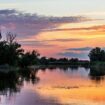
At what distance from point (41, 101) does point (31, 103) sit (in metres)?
1.03

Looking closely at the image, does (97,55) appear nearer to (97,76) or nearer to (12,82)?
(97,76)

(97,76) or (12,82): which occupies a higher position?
(12,82)

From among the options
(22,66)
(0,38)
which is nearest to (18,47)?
(0,38)

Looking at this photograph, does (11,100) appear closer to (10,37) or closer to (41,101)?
(41,101)

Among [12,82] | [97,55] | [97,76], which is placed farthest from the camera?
[97,55]

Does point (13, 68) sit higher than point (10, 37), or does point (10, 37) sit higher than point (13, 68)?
point (10, 37)

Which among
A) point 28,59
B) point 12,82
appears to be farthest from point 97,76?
point 28,59

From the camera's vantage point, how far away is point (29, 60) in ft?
444

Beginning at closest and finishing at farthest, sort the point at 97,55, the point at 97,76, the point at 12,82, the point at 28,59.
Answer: the point at 12,82, the point at 97,76, the point at 28,59, the point at 97,55

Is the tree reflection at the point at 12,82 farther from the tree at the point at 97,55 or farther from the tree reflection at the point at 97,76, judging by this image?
the tree at the point at 97,55

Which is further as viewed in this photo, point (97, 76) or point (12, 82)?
point (97, 76)

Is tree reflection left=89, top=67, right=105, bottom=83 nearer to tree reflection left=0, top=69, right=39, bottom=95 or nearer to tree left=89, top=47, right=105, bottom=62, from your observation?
tree reflection left=0, top=69, right=39, bottom=95

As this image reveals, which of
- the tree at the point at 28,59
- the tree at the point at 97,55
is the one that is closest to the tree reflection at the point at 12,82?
the tree at the point at 28,59

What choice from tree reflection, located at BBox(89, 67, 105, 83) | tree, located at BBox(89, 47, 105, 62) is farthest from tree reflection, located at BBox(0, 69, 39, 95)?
tree, located at BBox(89, 47, 105, 62)
